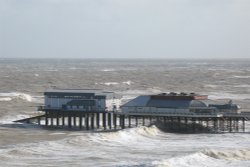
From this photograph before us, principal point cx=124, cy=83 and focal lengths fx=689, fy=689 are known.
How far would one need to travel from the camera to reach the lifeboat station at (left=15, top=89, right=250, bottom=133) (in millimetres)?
70250

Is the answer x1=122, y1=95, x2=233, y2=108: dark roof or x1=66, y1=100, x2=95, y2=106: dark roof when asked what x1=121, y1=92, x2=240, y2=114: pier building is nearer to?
x1=122, y1=95, x2=233, y2=108: dark roof

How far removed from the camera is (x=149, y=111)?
7150 centimetres

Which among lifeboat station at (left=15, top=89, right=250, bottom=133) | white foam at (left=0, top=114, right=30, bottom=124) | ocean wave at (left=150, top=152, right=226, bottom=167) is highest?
lifeboat station at (left=15, top=89, right=250, bottom=133)

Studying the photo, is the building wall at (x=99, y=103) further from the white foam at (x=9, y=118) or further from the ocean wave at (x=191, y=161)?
the ocean wave at (x=191, y=161)

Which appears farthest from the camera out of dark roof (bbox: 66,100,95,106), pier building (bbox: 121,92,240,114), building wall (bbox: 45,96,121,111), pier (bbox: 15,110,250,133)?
dark roof (bbox: 66,100,95,106)

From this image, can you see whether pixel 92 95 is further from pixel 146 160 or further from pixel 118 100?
pixel 146 160

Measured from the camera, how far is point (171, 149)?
5909 cm

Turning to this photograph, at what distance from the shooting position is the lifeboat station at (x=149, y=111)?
70.2m

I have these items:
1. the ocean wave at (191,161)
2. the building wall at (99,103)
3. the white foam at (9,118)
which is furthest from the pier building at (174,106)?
the white foam at (9,118)

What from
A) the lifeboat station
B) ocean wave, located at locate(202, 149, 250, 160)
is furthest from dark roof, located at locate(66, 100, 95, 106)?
ocean wave, located at locate(202, 149, 250, 160)

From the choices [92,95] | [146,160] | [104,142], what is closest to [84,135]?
[104,142]

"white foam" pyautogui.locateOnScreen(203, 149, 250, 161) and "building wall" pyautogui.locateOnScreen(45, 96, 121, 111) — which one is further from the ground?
"building wall" pyautogui.locateOnScreen(45, 96, 121, 111)

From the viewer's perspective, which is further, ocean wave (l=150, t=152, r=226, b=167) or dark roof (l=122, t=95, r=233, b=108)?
A: dark roof (l=122, t=95, r=233, b=108)

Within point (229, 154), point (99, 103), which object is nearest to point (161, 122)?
point (99, 103)
